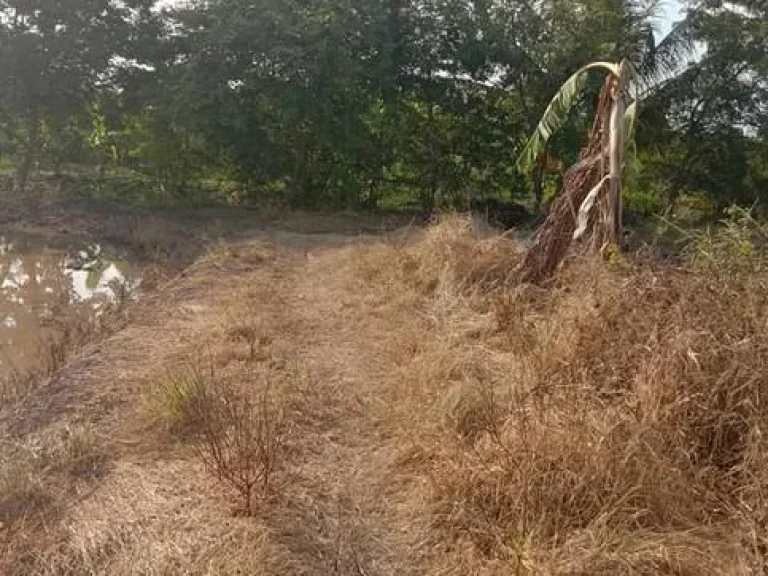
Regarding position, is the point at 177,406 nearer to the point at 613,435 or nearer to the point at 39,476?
the point at 39,476

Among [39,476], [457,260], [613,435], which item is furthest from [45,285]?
[613,435]

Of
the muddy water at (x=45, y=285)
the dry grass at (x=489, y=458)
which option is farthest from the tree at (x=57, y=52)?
the dry grass at (x=489, y=458)

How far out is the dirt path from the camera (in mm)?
2652

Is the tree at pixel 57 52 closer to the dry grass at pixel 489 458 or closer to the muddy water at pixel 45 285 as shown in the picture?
the muddy water at pixel 45 285

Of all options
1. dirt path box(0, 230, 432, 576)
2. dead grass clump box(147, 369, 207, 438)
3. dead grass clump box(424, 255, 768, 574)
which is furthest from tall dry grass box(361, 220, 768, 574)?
dead grass clump box(147, 369, 207, 438)

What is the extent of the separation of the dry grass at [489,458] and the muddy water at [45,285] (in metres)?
2.59

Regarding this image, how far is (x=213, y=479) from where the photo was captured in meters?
3.12

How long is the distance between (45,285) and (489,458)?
7.89 metres

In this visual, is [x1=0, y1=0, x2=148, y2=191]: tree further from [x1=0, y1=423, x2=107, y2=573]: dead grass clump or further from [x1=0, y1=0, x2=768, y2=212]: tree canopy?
[x1=0, y1=423, x2=107, y2=573]: dead grass clump

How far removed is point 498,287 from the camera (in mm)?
6078

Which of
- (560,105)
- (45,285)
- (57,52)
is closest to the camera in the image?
(560,105)

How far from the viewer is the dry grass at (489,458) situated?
2617 mm

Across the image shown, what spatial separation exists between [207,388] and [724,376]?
107 inches

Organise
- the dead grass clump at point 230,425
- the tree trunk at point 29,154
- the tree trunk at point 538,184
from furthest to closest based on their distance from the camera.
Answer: the tree trunk at point 538,184
the tree trunk at point 29,154
the dead grass clump at point 230,425
